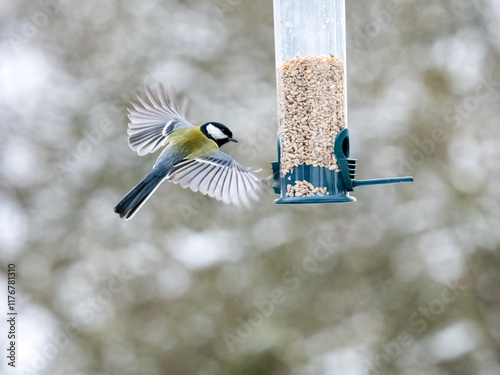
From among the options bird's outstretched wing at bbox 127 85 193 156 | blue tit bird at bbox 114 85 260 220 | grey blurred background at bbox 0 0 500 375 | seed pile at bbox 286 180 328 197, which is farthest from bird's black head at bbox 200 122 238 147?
grey blurred background at bbox 0 0 500 375

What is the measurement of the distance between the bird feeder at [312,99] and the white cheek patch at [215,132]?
1.41ft

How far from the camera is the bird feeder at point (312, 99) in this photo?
14.7 ft

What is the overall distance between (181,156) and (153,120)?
1.69 ft

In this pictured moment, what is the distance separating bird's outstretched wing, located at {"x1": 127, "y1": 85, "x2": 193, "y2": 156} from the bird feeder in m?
0.81

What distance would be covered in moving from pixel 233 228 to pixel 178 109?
2.44 meters

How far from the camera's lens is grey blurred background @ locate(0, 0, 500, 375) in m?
7.04

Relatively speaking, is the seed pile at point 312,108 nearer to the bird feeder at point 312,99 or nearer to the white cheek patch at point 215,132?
the bird feeder at point 312,99

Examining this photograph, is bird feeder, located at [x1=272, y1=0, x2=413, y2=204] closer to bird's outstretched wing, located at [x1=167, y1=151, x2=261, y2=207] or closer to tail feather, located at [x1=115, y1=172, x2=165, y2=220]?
bird's outstretched wing, located at [x1=167, y1=151, x2=261, y2=207]

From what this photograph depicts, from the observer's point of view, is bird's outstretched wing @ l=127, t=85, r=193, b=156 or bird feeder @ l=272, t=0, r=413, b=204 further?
bird's outstretched wing @ l=127, t=85, r=193, b=156

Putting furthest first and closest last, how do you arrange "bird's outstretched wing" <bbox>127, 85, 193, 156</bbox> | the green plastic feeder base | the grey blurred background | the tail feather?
the grey blurred background < "bird's outstretched wing" <bbox>127, 85, 193, 156</bbox> < the green plastic feeder base < the tail feather

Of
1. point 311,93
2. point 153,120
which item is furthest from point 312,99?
point 153,120

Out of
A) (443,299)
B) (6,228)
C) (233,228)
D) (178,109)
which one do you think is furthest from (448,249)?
(6,228)

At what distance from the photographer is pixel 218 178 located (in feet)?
14.2

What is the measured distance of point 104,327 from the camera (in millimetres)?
7184
